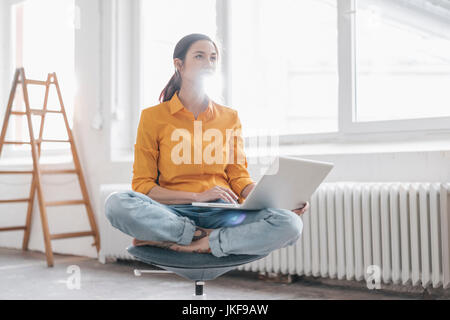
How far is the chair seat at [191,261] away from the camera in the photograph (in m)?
1.35

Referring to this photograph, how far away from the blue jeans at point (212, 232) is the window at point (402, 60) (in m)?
1.41

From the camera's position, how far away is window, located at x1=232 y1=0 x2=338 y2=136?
2.77m

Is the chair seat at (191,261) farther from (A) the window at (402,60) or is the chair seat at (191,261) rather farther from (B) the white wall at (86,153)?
(B) the white wall at (86,153)

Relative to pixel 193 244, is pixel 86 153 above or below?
above

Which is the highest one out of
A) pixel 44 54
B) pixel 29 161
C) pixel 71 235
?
pixel 44 54

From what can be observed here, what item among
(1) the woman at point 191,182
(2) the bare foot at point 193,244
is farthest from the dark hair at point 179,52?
(2) the bare foot at point 193,244

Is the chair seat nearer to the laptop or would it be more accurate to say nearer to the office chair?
the office chair

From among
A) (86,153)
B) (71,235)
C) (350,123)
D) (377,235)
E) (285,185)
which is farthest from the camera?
(86,153)

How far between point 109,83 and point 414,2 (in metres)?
1.97

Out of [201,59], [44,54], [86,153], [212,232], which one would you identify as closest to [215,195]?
[212,232]

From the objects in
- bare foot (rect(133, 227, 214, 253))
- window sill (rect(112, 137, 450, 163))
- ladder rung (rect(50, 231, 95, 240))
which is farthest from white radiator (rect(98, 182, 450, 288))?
ladder rung (rect(50, 231, 95, 240))

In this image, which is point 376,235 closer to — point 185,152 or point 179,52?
point 185,152

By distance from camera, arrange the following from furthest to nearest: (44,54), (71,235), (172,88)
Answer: (44,54) → (71,235) → (172,88)

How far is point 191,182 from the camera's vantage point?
1.65m
